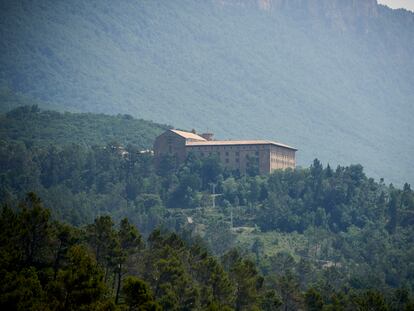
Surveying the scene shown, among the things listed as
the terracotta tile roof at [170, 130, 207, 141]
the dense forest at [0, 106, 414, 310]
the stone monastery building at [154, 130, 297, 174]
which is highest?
the terracotta tile roof at [170, 130, 207, 141]

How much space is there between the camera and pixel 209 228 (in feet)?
491

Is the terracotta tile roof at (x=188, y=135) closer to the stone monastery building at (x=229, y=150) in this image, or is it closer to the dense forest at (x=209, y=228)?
the stone monastery building at (x=229, y=150)

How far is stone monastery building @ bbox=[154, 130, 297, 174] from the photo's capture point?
558ft

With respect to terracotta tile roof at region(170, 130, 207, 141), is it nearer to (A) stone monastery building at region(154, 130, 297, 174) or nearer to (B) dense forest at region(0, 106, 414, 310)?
(A) stone monastery building at region(154, 130, 297, 174)

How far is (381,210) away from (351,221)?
4.66 m

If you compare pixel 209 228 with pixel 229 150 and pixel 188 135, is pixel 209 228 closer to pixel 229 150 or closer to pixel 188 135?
pixel 229 150

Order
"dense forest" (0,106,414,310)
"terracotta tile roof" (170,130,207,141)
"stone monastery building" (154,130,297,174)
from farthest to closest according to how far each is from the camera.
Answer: "terracotta tile roof" (170,130,207,141) → "stone monastery building" (154,130,297,174) → "dense forest" (0,106,414,310)

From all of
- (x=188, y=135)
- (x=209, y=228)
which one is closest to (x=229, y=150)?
(x=188, y=135)

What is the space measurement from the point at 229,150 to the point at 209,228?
24.6 metres

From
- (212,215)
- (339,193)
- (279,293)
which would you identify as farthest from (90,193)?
(279,293)

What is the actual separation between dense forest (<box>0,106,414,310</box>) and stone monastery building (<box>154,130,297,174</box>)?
99.9 inches

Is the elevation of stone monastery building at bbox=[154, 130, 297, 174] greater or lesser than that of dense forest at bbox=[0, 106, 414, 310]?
greater

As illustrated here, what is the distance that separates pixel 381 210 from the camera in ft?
519

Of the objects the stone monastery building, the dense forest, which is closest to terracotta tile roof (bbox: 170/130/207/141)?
the stone monastery building
